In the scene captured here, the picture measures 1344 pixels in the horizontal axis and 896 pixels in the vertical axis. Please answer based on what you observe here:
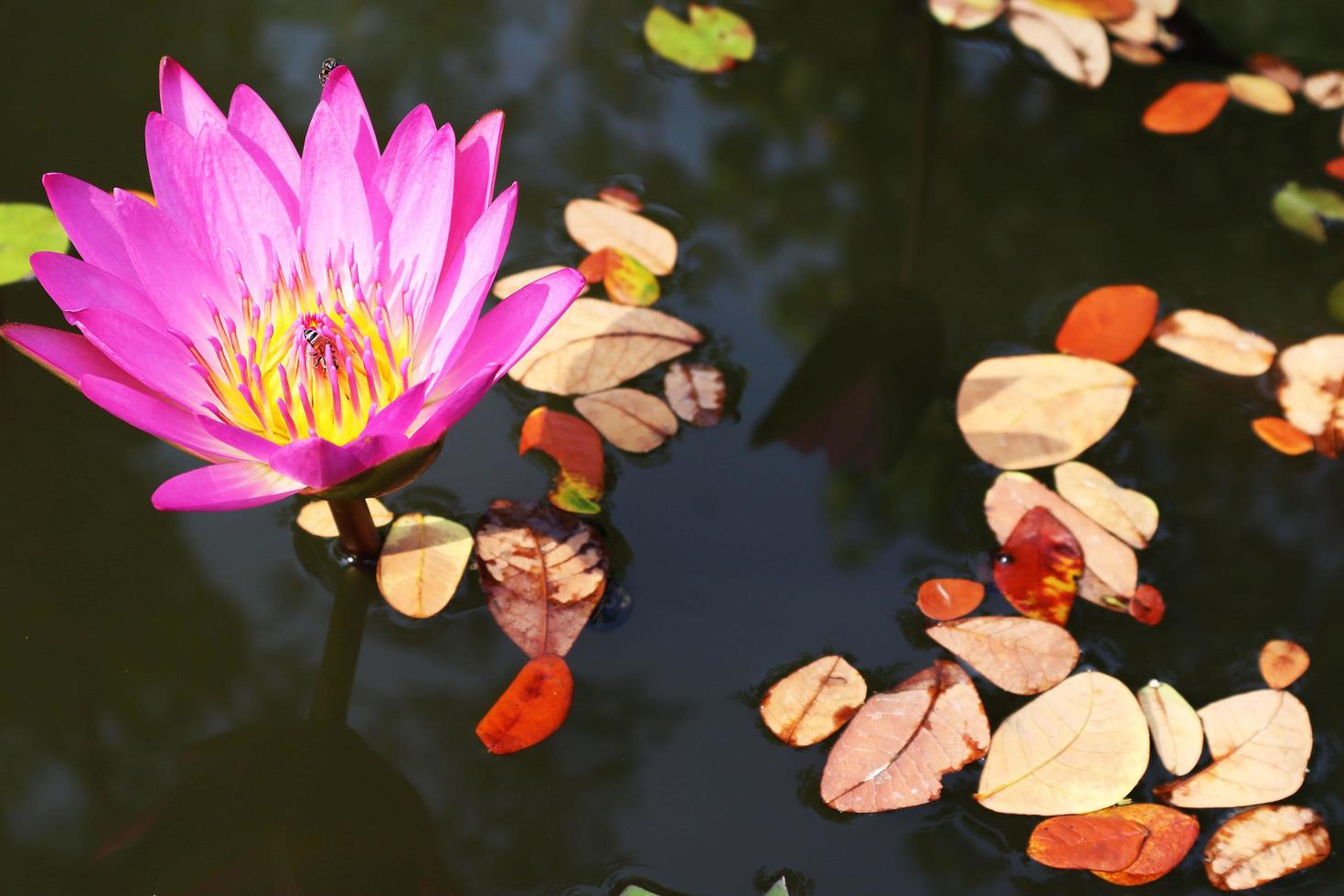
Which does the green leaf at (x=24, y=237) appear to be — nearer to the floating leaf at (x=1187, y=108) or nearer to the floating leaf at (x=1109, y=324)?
the floating leaf at (x=1109, y=324)

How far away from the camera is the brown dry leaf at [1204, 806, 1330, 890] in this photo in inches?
42.5

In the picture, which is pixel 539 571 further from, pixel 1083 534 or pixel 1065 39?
pixel 1065 39

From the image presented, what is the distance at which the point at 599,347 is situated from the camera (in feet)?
4.69

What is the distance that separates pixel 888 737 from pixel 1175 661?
0.36 metres

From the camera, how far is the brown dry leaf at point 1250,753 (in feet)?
3.70

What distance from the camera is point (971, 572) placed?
129 centimetres

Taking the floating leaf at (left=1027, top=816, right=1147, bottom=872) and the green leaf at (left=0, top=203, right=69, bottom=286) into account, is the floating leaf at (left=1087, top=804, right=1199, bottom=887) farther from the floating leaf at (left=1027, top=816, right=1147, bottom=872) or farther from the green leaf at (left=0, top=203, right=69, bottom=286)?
the green leaf at (left=0, top=203, right=69, bottom=286)

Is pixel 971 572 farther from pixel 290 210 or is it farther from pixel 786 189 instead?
pixel 290 210

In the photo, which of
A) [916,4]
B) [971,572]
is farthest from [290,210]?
[916,4]

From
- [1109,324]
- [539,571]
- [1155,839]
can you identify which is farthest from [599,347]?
[1155,839]

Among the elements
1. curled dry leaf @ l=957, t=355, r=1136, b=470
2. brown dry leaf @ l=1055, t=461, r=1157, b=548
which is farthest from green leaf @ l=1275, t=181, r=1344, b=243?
brown dry leaf @ l=1055, t=461, r=1157, b=548

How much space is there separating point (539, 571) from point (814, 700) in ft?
1.07

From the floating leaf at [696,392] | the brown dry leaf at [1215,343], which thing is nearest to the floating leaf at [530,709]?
the floating leaf at [696,392]

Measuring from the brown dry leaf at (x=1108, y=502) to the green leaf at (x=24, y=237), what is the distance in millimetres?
1328
